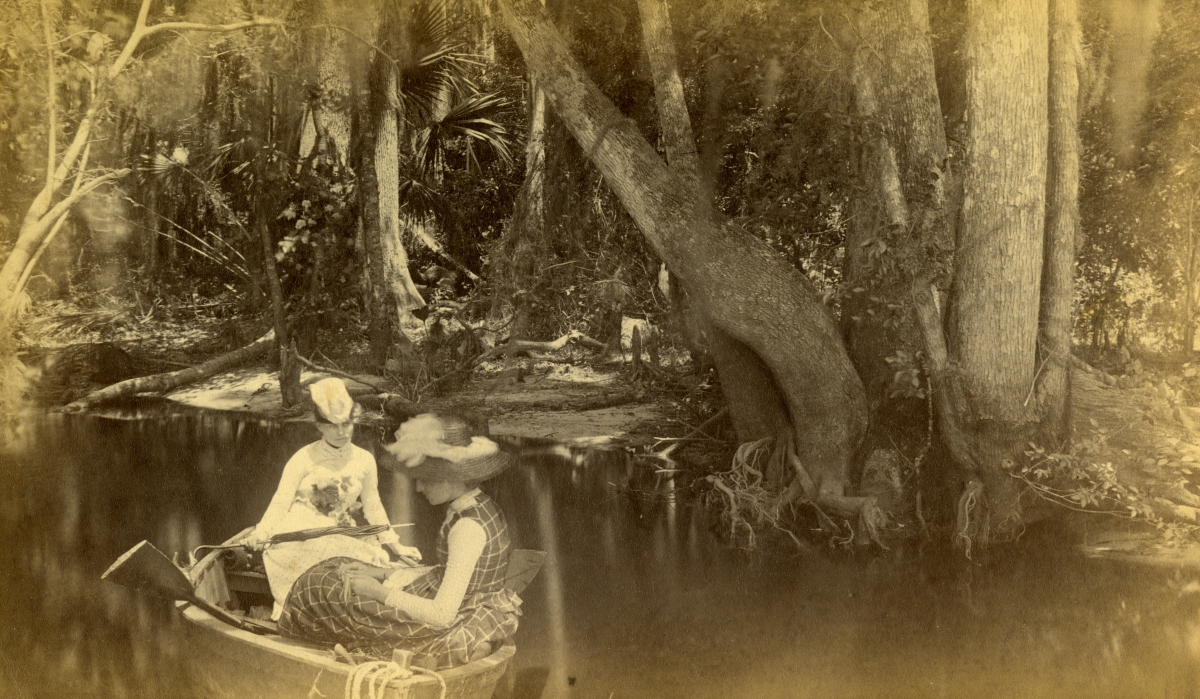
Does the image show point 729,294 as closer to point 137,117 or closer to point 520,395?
point 520,395

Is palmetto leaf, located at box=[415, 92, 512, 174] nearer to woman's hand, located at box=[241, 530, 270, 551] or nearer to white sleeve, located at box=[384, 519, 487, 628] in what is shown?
white sleeve, located at box=[384, 519, 487, 628]

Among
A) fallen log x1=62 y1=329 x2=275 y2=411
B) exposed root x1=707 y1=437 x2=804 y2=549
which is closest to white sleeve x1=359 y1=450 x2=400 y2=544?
fallen log x1=62 y1=329 x2=275 y2=411

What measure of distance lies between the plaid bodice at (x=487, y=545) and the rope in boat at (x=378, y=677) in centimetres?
40

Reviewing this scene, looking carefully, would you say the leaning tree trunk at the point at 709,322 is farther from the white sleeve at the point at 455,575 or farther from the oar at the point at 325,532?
the oar at the point at 325,532

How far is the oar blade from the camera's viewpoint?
407 centimetres

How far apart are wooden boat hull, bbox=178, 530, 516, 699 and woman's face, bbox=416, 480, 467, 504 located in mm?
732

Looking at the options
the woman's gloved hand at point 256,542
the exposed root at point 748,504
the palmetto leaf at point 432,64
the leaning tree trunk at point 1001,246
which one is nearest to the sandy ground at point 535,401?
the exposed root at point 748,504

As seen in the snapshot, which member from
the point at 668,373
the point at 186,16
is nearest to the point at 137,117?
the point at 186,16

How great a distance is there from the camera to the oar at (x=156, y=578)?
3980 millimetres

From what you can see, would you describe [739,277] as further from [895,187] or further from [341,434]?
[341,434]

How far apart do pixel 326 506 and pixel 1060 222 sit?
11.4ft

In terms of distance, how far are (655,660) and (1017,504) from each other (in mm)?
1744

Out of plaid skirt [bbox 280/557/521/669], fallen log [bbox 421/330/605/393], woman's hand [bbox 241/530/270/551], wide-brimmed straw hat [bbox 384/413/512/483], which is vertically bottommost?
plaid skirt [bbox 280/557/521/669]

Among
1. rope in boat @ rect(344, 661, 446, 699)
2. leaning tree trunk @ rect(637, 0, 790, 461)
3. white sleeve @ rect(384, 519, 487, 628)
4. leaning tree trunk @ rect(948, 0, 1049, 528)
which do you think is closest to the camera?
white sleeve @ rect(384, 519, 487, 628)
